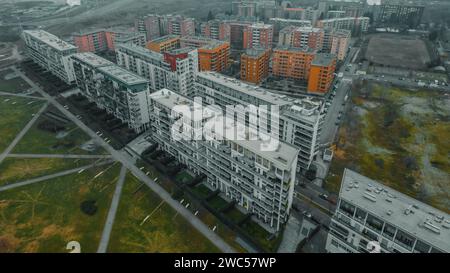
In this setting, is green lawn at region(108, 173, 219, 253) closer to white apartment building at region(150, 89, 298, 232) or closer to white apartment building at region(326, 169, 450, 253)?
white apartment building at region(150, 89, 298, 232)

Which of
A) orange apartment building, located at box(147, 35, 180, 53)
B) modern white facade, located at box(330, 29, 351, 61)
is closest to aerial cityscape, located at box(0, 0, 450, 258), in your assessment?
orange apartment building, located at box(147, 35, 180, 53)

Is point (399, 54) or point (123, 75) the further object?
point (399, 54)

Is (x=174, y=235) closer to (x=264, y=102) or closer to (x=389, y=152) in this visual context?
(x=264, y=102)

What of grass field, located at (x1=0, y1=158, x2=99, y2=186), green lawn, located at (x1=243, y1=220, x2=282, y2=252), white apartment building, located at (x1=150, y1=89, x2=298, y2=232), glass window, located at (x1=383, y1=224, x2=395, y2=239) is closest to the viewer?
glass window, located at (x1=383, y1=224, x2=395, y2=239)

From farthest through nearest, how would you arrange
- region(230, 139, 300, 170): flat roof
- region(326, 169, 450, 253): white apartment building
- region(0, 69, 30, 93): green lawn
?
region(0, 69, 30, 93): green lawn < region(230, 139, 300, 170): flat roof < region(326, 169, 450, 253): white apartment building

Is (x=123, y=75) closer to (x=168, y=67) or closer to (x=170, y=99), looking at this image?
(x=168, y=67)

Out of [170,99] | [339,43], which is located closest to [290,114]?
[170,99]

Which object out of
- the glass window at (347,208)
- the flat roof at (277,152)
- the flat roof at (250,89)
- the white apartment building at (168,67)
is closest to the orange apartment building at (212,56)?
the white apartment building at (168,67)
